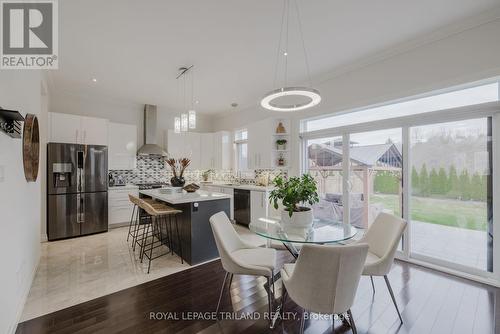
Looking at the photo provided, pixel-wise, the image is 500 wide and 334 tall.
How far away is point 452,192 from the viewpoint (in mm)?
2951

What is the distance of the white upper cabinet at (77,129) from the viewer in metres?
4.31

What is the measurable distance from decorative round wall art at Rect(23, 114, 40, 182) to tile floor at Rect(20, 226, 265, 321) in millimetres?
1282

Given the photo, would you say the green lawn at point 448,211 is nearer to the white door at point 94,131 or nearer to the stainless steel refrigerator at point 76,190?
the stainless steel refrigerator at point 76,190

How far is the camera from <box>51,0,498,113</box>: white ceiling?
7.75 ft

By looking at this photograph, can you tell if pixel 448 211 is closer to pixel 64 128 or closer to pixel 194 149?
pixel 194 149

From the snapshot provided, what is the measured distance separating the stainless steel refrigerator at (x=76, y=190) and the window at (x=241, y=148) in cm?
326

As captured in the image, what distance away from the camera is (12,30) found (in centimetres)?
233

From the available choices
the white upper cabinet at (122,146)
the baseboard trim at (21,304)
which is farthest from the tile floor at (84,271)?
the white upper cabinet at (122,146)

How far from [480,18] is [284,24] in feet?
7.22

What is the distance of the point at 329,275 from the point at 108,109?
234 inches

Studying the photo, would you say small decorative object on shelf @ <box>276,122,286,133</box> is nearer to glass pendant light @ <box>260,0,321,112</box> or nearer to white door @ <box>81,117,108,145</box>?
glass pendant light @ <box>260,0,321,112</box>

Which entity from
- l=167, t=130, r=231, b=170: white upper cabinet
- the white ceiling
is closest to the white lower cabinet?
l=167, t=130, r=231, b=170: white upper cabinet

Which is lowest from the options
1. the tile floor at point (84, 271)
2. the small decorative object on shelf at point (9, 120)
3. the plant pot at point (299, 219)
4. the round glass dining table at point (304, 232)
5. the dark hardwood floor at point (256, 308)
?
the dark hardwood floor at point (256, 308)

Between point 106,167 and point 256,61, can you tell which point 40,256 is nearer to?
point 106,167
